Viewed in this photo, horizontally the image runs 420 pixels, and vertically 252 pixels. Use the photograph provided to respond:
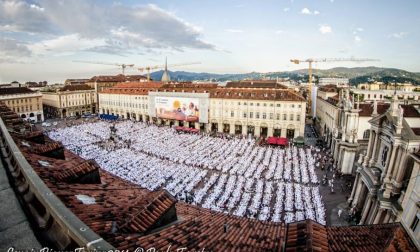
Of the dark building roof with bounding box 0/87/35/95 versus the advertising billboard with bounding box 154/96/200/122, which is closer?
the advertising billboard with bounding box 154/96/200/122

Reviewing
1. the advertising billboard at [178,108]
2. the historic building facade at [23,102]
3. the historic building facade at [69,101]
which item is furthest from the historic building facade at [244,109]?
the historic building facade at [23,102]

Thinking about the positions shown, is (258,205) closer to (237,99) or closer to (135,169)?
(135,169)

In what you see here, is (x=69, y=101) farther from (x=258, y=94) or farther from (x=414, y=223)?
(x=414, y=223)

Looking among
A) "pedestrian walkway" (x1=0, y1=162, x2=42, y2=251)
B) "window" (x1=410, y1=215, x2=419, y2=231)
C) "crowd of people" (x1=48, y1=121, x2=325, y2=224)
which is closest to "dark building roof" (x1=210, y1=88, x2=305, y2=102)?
"crowd of people" (x1=48, y1=121, x2=325, y2=224)

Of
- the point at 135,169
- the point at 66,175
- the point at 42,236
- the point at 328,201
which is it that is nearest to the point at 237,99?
the point at 135,169

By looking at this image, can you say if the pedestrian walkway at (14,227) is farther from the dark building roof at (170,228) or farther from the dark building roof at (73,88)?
the dark building roof at (73,88)

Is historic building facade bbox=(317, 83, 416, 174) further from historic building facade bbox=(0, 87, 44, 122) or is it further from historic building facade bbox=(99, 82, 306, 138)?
historic building facade bbox=(0, 87, 44, 122)

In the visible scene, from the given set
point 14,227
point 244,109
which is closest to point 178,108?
point 244,109
